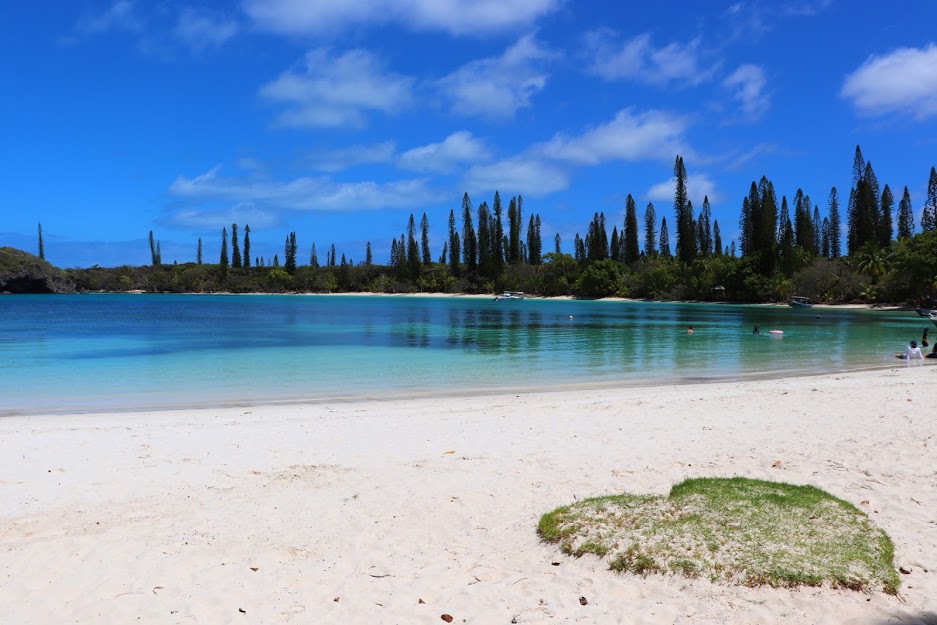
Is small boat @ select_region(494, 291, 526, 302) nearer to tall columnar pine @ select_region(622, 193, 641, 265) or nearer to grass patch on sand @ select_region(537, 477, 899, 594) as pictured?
tall columnar pine @ select_region(622, 193, 641, 265)

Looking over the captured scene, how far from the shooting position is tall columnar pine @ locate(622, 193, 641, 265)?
402ft

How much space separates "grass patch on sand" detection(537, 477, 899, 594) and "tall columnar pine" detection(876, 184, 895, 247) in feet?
348

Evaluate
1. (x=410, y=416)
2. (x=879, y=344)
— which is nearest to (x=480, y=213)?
(x=879, y=344)

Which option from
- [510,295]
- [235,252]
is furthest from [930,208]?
[235,252]

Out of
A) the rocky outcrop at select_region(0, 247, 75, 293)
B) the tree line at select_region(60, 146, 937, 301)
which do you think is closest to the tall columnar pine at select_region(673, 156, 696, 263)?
the tree line at select_region(60, 146, 937, 301)

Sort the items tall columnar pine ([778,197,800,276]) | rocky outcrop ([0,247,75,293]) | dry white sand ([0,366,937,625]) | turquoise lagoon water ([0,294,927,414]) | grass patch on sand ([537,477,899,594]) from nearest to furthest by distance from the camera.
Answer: dry white sand ([0,366,937,625]), grass patch on sand ([537,477,899,594]), turquoise lagoon water ([0,294,927,414]), tall columnar pine ([778,197,800,276]), rocky outcrop ([0,247,75,293])

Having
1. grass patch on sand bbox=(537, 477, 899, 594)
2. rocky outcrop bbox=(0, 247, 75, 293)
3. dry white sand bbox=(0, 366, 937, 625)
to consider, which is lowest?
dry white sand bbox=(0, 366, 937, 625)

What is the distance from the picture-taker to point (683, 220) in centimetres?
10844

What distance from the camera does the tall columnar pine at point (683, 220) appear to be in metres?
107

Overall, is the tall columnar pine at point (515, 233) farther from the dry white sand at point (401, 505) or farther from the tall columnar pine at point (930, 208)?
the dry white sand at point (401, 505)

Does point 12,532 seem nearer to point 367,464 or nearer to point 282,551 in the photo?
point 282,551

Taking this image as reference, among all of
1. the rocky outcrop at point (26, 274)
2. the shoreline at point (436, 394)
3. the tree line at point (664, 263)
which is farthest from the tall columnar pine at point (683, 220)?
the rocky outcrop at point (26, 274)

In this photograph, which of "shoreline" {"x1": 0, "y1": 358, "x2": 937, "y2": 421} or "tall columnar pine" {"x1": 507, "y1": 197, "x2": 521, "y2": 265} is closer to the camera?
"shoreline" {"x1": 0, "y1": 358, "x2": 937, "y2": 421}

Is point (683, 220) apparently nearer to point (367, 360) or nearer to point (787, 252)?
point (787, 252)
